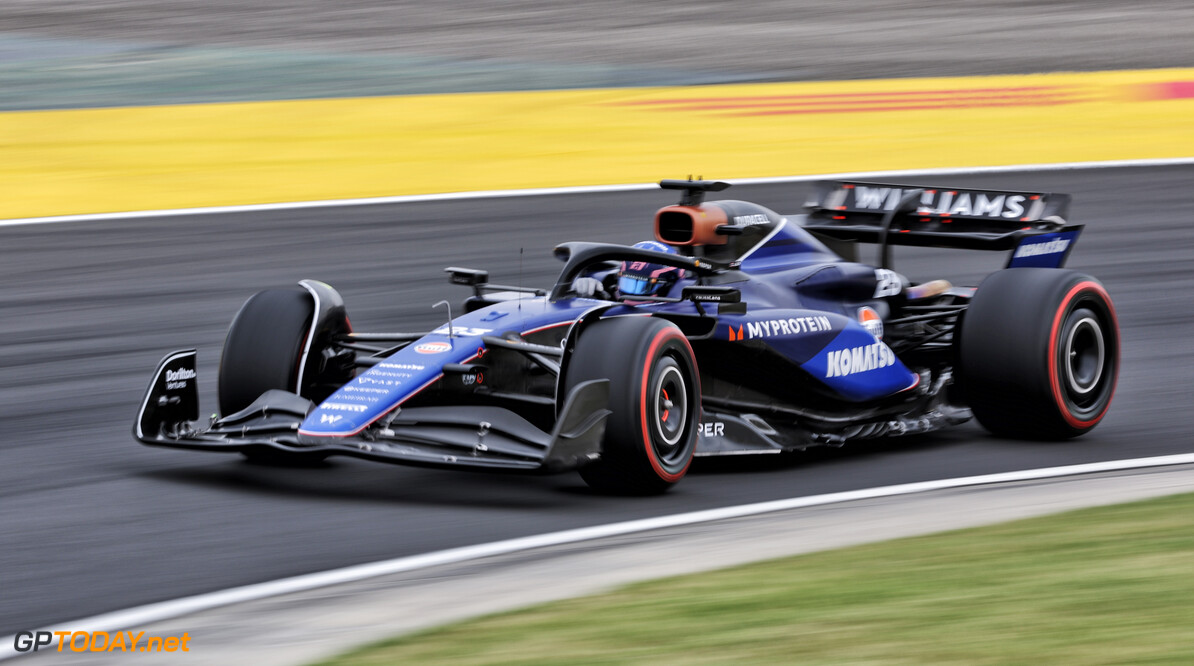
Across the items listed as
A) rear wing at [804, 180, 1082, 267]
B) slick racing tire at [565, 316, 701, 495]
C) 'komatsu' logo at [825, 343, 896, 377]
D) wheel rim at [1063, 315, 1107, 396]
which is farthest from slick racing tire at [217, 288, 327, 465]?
wheel rim at [1063, 315, 1107, 396]

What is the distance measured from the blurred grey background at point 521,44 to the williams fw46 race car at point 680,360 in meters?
10.7

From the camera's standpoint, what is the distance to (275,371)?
743cm

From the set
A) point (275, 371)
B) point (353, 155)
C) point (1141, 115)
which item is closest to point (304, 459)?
point (275, 371)

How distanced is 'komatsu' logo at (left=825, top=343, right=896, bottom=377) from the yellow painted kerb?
7113mm

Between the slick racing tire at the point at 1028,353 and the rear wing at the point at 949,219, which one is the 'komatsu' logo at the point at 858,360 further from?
the rear wing at the point at 949,219

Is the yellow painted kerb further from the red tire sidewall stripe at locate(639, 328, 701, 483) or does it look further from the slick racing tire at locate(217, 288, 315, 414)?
the red tire sidewall stripe at locate(639, 328, 701, 483)

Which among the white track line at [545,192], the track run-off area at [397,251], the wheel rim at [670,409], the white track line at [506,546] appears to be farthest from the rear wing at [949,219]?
the white track line at [545,192]

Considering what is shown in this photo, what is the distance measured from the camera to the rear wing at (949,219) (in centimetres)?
905

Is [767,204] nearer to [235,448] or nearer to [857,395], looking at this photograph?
[857,395]

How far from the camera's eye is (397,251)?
1295 cm

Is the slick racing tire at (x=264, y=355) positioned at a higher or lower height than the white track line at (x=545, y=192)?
lower

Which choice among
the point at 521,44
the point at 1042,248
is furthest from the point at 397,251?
the point at 521,44

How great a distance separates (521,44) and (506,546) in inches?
634

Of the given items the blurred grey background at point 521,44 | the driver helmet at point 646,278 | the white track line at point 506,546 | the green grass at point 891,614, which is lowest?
the white track line at point 506,546
